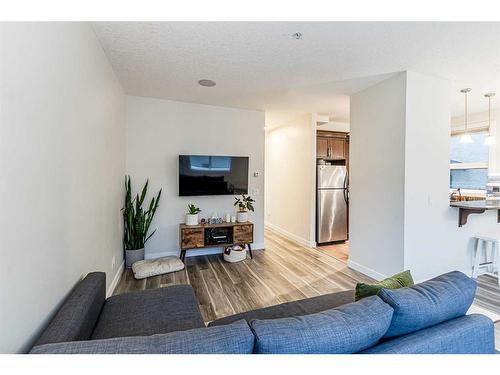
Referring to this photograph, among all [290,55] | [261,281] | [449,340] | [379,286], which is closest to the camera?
[449,340]

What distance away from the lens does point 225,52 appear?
238 centimetres

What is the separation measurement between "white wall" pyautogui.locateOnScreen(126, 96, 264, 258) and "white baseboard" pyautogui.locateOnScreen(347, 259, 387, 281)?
1821mm

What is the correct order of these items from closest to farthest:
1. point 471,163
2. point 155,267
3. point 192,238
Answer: point 155,267 → point 192,238 → point 471,163

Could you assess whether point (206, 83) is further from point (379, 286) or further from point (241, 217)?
point (379, 286)

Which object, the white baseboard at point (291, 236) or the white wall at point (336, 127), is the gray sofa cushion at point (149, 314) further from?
the white wall at point (336, 127)

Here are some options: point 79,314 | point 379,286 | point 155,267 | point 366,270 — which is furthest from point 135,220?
point 366,270

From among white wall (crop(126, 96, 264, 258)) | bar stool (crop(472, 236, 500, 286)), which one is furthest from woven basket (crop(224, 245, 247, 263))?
bar stool (crop(472, 236, 500, 286))

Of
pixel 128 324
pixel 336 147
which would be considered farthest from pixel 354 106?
pixel 128 324

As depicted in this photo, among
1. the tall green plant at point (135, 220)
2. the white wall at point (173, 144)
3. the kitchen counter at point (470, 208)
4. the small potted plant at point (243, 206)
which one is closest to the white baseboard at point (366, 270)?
the kitchen counter at point (470, 208)

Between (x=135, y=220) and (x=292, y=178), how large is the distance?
10.6 ft

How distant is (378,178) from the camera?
10.5 ft

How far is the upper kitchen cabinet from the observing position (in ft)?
16.8

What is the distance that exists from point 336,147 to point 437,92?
2.38 meters
